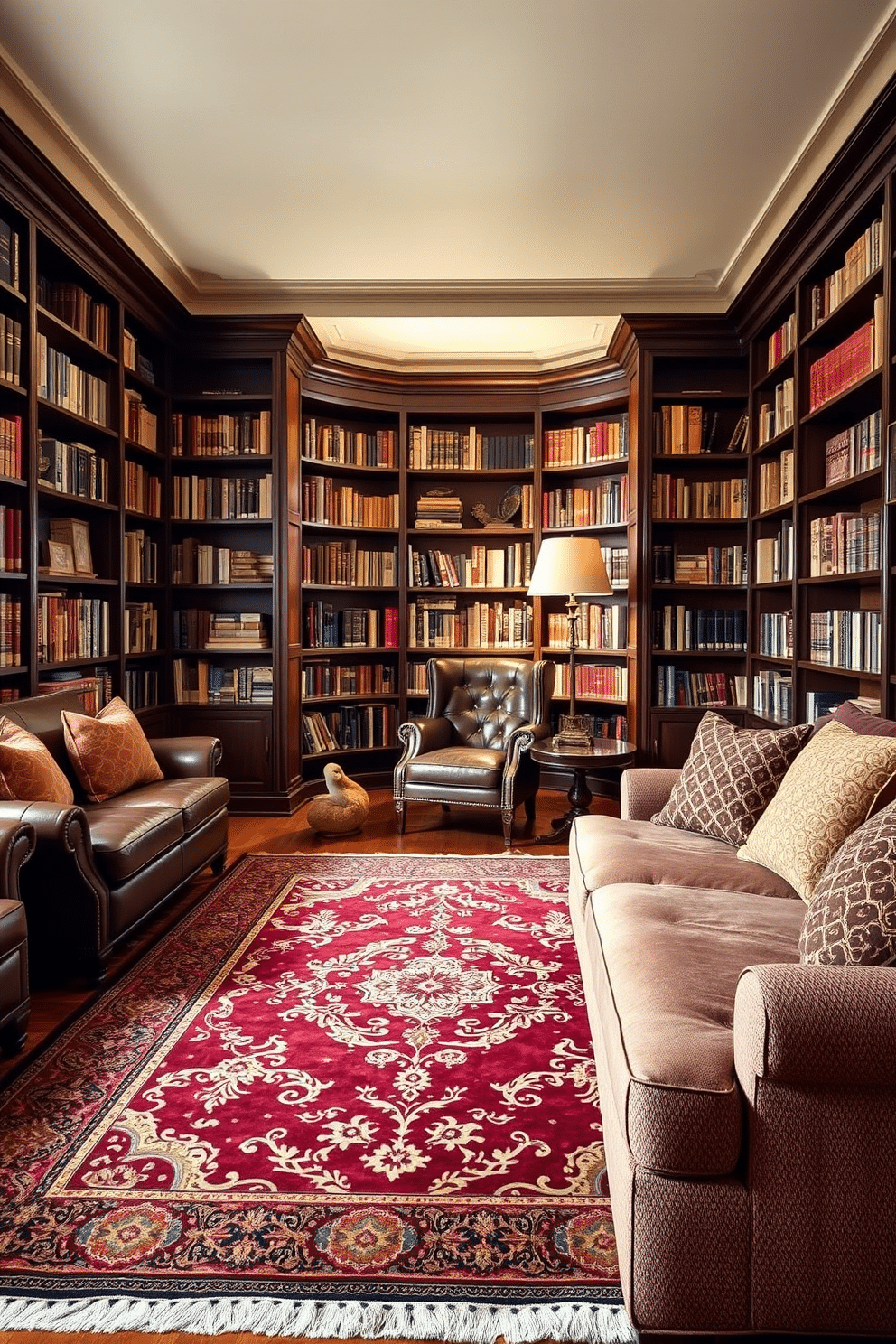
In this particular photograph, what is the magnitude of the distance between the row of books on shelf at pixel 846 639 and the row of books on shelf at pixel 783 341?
4.25 ft

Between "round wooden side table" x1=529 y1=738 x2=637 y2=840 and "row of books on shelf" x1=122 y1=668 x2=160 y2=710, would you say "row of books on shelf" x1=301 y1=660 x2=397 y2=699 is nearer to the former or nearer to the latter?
"row of books on shelf" x1=122 y1=668 x2=160 y2=710

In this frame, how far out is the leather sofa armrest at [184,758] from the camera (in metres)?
4.01

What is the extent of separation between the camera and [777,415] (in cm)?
470

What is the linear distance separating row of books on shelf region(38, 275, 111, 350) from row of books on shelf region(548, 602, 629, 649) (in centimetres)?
325

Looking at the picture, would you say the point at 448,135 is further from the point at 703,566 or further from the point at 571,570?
the point at 703,566

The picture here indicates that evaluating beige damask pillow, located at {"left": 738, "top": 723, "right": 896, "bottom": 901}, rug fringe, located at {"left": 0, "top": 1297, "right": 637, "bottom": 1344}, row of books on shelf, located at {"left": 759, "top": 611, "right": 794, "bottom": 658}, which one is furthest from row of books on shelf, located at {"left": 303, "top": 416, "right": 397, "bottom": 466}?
rug fringe, located at {"left": 0, "top": 1297, "right": 637, "bottom": 1344}

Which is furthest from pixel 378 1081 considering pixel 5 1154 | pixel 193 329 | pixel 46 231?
pixel 193 329

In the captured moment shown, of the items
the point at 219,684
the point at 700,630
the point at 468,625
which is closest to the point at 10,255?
the point at 219,684

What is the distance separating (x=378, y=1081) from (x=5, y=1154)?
827 mm

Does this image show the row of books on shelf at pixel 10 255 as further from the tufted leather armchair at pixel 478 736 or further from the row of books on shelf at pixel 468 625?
the row of books on shelf at pixel 468 625

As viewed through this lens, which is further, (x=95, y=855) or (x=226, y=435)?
(x=226, y=435)

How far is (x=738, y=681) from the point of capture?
5.29 meters

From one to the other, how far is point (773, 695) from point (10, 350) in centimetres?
384

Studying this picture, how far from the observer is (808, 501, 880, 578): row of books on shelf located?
11.2 feet
